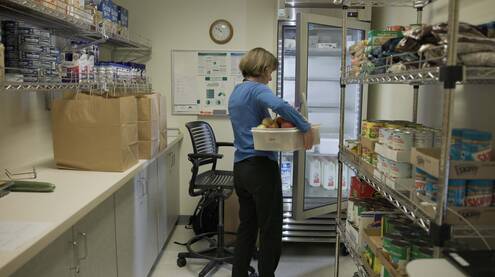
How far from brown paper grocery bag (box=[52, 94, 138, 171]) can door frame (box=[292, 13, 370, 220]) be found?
107 centimetres

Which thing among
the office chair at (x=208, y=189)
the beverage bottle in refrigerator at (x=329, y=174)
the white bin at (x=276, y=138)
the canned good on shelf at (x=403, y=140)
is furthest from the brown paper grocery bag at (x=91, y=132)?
the beverage bottle in refrigerator at (x=329, y=174)

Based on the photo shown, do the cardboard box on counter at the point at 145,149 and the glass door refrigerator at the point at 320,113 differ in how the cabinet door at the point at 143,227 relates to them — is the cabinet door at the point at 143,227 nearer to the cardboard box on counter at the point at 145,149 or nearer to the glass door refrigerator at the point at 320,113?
the cardboard box on counter at the point at 145,149

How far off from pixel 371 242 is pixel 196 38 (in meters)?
2.58

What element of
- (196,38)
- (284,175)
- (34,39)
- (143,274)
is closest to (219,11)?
(196,38)

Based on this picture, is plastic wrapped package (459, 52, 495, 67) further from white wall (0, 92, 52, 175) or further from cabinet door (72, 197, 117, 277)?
white wall (0, 92, 52, 175)

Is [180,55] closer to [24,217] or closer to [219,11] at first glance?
[219,11]

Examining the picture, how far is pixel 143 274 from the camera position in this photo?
2.45 meters

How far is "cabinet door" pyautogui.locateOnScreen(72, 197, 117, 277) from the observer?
160 centimetres

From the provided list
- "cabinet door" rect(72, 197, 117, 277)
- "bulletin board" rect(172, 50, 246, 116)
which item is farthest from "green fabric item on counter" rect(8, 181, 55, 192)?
"bulletin board" rect(172, 50, 246, 116)

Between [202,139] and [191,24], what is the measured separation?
1.16m

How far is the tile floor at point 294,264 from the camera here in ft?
9.25

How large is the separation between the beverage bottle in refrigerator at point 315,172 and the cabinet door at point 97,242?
6.15ft

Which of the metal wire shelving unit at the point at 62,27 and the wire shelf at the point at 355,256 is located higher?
the metal wire shelving unit at the point at 62,27

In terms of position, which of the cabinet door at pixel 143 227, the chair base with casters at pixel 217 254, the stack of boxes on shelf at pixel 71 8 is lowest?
the chair base with casters at pixel 217 254
